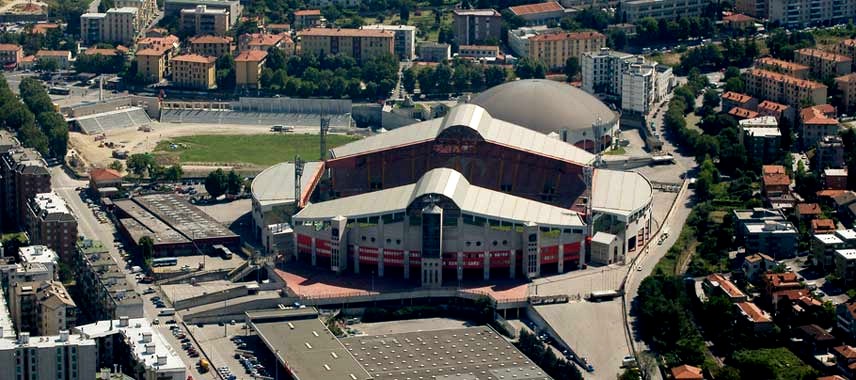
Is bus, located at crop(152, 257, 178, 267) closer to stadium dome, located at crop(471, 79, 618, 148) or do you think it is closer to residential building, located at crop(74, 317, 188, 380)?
residential building, located at crop(74, 317, 188, 380)

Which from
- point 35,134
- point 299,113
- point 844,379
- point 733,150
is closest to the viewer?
point 844,379

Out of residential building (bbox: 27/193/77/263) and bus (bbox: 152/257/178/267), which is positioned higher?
residential building (bbox: 27/193/77/263)

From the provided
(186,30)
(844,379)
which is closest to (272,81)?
(186,30)

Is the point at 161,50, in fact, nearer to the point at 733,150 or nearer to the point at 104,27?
the point at 104,27

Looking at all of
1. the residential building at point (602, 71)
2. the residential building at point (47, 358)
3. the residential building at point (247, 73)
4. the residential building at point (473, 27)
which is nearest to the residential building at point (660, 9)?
the residential building at point (473, 27)

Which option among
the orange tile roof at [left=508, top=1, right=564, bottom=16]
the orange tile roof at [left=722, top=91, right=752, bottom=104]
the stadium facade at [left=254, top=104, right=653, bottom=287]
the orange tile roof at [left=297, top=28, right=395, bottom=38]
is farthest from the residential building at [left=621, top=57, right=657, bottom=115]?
the orange tile roof at [left=508, top=1, right=564, bottom=16]

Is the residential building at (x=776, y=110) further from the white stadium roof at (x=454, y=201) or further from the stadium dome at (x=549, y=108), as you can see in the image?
the white stadium roof at (x=454, y=201)
